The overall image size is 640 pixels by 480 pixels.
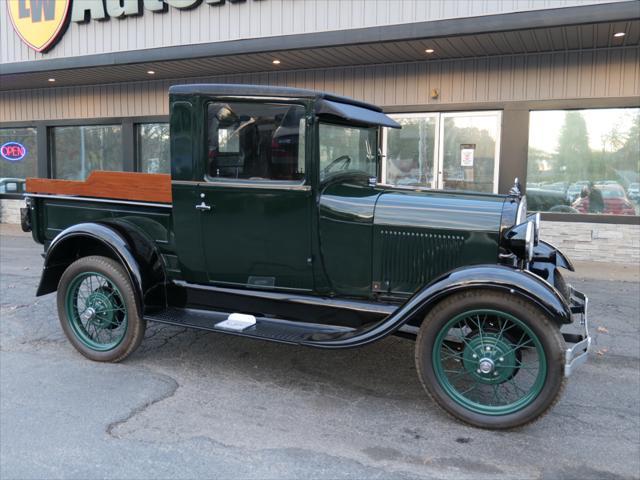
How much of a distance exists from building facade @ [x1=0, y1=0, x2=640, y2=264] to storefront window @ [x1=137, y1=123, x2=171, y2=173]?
1.20 meters

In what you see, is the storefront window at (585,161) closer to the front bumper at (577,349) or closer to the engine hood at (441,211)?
the front bumper at (577,349)

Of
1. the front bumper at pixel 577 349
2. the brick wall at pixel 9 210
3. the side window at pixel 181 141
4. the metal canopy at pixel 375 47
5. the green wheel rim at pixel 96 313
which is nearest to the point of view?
the front bumper at pixel 577 349

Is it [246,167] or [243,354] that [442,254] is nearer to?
[246,167]

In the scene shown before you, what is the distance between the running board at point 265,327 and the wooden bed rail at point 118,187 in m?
0.86

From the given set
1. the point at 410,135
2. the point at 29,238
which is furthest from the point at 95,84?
the point at 410,135

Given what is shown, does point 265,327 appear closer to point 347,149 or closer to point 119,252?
point 119,252

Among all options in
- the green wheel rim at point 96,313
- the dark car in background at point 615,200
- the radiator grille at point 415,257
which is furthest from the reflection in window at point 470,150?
the green wheel rim at point 96,313

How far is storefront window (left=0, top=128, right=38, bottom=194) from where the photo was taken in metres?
13.8

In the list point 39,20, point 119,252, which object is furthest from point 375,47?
point 39,20

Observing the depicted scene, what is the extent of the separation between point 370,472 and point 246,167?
2.14m

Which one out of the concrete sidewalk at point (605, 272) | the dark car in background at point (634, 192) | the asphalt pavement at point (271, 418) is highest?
the dark car in background at point (634, 192)

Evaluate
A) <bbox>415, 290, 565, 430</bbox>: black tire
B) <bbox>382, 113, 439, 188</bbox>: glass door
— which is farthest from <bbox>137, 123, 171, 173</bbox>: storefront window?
<bbox>415, 290, 565, 430</bbox>: black tire

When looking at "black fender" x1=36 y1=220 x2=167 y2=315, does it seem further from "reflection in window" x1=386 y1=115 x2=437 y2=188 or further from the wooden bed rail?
"reflection in window" x1=386 y1=115 x2=437 y2=188

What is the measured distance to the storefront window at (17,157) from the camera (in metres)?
13.8
